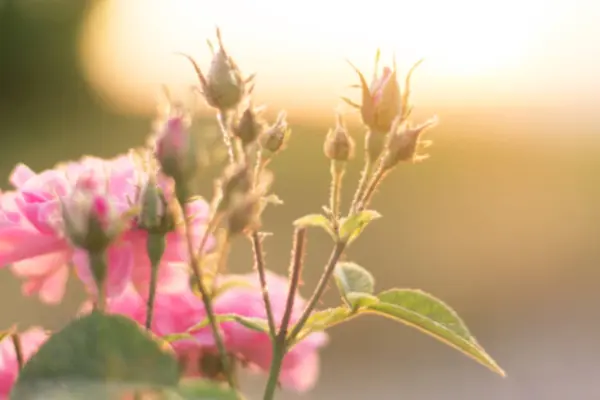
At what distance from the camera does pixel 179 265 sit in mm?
416

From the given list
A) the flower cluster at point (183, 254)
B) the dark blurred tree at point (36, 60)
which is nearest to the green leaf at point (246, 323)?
the flower cluster at point (183, 254)

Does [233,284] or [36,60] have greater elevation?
[233,284]

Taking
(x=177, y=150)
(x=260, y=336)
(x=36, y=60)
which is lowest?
(x=36, y=60)

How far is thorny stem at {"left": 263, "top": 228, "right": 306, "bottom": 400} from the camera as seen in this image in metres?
0.37

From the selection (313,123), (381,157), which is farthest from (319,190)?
(381,157)

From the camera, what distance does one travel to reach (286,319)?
37 centimetres

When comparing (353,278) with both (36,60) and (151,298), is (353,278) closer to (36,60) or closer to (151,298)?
(151,298)

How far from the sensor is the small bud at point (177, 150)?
1.15 feet

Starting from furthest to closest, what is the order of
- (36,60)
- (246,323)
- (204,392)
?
(36,60)
(246,323)
(204,392)

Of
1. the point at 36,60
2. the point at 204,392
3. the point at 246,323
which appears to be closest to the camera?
the point at 204,392

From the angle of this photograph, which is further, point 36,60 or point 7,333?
point 36,60

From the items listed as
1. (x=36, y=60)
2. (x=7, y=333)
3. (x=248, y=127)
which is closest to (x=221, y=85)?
(x=248, y=127)

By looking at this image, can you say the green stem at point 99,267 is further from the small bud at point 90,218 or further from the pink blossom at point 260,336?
the pink blossom at point 260,336

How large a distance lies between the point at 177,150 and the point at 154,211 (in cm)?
3
